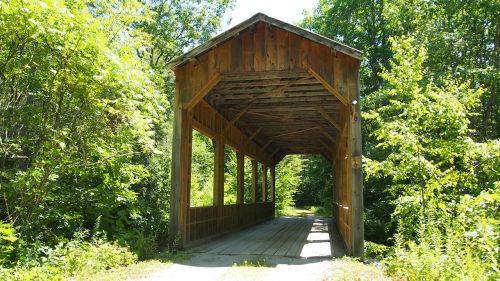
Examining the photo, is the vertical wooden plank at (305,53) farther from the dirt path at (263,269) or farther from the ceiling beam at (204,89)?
the dirt path at (263,269)

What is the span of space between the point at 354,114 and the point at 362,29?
15790mm

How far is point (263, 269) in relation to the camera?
20.6 feet

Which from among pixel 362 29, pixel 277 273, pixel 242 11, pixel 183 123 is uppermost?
pixel 242 11

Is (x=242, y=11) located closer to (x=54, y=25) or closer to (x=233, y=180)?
(x=233, y=180)

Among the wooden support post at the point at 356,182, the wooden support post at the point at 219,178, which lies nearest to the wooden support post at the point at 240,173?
the wooden support post at the point at 219,178

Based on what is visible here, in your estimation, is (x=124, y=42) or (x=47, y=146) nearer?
(x=47, y=146)

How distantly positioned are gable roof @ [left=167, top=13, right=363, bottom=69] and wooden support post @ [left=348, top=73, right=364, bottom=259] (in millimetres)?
806

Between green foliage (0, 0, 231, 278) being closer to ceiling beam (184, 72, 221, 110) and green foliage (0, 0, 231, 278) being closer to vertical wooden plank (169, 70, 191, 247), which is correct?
vertical wooden plank (169, 70, 191, 247)

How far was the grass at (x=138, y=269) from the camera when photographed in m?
5.20

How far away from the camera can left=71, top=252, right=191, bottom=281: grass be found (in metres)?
5.20

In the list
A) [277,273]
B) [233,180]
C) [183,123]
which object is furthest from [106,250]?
[233,180]

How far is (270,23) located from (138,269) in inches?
190

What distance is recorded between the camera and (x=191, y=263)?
6.81m

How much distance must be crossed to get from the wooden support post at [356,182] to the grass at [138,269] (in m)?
3.01
